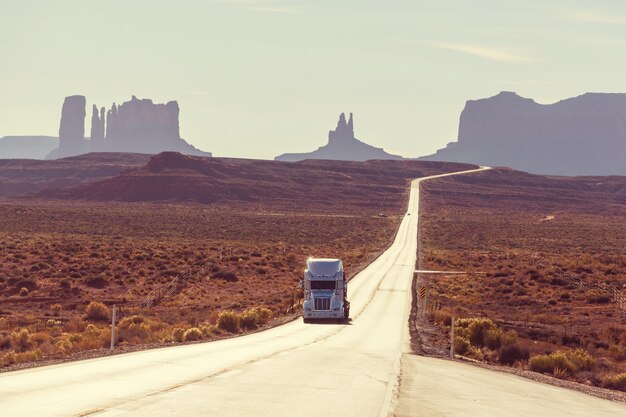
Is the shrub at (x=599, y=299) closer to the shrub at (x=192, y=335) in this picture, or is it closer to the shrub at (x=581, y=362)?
the shrub at (x=581, y=362)

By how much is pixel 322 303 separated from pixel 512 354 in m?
12.3

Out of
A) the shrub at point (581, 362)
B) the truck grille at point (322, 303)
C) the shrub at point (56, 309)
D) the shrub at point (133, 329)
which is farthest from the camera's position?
the shrub at point (56, 309)

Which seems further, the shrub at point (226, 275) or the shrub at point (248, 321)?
the shrub at point (226, 275)

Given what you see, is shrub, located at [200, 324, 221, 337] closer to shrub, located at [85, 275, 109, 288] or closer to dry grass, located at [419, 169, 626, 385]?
dry grass, located at [419, 169, 626, 385]

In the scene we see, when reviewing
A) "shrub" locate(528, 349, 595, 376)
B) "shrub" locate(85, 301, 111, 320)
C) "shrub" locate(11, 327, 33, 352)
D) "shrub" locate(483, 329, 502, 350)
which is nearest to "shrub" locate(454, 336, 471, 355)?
"shrub" locate(483, 329, 502, 350)

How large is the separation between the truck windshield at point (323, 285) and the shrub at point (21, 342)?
574 inches

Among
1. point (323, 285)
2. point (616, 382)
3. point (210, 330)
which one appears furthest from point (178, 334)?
point (616, 382)

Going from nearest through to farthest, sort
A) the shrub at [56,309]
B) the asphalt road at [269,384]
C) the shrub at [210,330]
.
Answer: the asphalt road at [269,384], the shrub at [210,330], the shrub at [56,309]

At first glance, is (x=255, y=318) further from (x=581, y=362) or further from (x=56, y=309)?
(x=581, y=362)

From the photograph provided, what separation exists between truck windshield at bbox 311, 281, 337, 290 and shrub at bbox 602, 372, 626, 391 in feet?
58.0

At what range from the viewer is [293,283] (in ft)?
207

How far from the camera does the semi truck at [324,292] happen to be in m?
41.4

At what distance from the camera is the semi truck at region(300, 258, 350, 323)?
136ft

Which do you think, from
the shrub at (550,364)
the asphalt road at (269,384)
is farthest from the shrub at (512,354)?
the asphalt road at (269,384)
